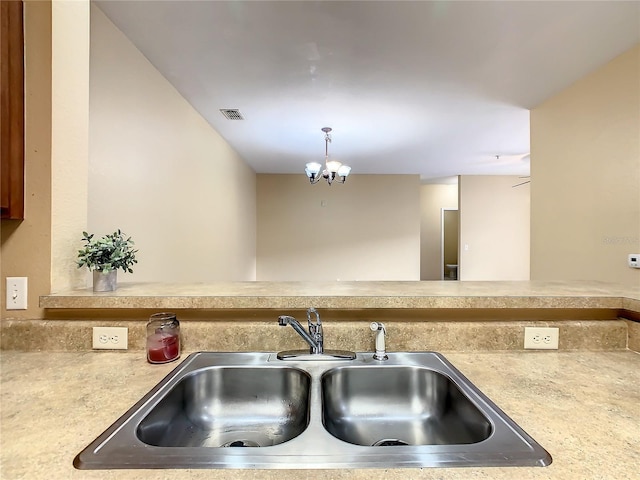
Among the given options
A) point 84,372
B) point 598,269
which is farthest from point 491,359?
point 598,269

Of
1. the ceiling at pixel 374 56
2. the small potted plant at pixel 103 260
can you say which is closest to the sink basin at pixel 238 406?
the small potted plant at pixel 103 260

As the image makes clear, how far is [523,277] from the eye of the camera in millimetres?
6574

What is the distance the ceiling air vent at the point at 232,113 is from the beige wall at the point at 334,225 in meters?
3.14

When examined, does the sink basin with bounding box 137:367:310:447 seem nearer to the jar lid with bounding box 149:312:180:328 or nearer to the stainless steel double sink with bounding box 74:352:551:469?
the stainless steel double sink with bounding box 74:352:551:469

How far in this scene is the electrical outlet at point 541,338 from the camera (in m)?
1.04

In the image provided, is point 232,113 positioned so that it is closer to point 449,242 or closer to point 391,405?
point 391,405

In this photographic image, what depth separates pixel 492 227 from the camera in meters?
6.42

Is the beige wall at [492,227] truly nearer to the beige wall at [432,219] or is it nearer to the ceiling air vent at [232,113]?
the beige wall at [432,219]

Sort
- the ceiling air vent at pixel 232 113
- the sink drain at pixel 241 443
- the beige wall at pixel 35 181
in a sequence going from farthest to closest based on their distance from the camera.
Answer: the ceiling air vent at pixel 232 113 → the beige wall at pixel 35 181 → the sink drain at pixel 241 443

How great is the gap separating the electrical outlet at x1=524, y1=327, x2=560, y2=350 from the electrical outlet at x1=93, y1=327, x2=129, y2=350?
1.36 m

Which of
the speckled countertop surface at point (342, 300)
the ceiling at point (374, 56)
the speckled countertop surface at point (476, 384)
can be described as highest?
the ceiling at point (374, 56)

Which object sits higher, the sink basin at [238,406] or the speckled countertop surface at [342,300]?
the speckled countertop surface at [342,300]

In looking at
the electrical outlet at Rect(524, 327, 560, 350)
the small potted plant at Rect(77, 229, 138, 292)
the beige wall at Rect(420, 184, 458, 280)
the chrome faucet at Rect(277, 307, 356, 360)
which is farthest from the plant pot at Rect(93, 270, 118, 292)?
the beige wall at Rect(420, 184, 458, 280)

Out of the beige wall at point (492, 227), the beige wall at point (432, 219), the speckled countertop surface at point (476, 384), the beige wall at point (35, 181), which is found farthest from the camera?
the beige wall at point (432, 219)
